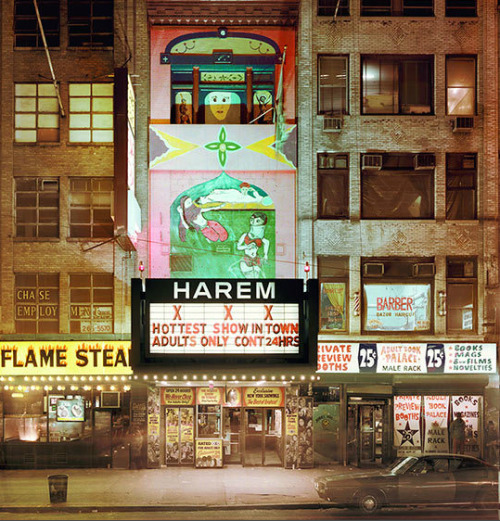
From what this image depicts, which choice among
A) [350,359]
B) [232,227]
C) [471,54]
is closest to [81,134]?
[232,227]

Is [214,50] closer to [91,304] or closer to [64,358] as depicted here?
[91,304]

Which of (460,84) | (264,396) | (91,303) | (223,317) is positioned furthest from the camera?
(460,84)

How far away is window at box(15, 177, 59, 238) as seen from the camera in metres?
25.0

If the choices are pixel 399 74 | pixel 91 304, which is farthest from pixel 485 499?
pixel 399 74

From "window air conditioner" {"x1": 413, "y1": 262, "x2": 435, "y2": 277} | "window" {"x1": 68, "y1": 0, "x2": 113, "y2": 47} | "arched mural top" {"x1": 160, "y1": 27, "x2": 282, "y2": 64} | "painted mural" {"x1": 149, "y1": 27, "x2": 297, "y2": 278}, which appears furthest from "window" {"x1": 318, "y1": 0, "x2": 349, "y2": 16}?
"window air conditioner" {"x1": 413, "y1": 262, "x2": 435, "y2": 277}

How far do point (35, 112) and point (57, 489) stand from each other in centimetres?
1379

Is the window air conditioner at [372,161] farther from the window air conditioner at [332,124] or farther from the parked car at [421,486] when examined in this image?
the parked car at [421,486]

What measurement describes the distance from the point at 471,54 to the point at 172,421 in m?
17.7

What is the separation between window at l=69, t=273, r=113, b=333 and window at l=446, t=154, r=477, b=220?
13083mm

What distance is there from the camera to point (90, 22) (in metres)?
25.3

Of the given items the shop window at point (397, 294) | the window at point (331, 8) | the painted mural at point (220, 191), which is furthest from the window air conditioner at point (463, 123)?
the painted mural at point (220, 191)

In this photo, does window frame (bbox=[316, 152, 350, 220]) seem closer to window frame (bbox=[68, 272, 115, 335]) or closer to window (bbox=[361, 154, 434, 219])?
window (bbox=[361, 154, 434, 219])

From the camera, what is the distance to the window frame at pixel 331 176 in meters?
25.0

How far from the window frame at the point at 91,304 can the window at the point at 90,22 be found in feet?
28.8
